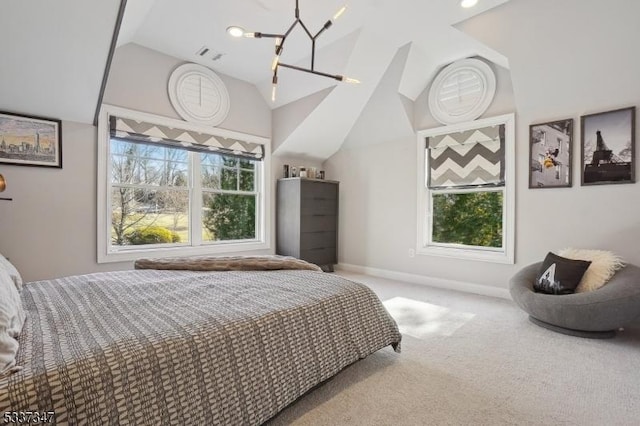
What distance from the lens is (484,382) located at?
1843 millimetres

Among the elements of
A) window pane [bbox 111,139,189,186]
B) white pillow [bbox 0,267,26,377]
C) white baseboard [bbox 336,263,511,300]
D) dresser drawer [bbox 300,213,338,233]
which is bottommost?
white baseboard [bbox 336,263,511,300]

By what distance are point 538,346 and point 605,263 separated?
40.1 inches

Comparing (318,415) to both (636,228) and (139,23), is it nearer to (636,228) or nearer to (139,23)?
(636,228)

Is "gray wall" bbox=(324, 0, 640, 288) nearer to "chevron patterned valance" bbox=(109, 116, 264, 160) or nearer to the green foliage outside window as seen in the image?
"chevron patterned valance" bbox=(109, 116, 264, 160)

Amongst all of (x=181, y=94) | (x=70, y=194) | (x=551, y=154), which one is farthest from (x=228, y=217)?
(x=551, y=154)

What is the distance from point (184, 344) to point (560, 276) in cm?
309

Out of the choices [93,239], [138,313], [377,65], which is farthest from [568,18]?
[93,239]

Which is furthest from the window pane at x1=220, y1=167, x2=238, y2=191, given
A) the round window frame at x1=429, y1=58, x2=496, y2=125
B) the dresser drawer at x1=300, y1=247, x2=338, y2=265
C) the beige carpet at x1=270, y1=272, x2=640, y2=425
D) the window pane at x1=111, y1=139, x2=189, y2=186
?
the beige carpet at x1=270, y1=272, x2=640, y2=425

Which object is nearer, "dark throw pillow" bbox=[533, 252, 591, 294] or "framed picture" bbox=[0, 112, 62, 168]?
"dark throw pillow" bbox=[533, 252, 591, 294]

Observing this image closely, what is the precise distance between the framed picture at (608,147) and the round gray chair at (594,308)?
916mm

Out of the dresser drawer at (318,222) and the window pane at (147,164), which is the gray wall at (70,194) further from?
the dresser drawer at (318,222)

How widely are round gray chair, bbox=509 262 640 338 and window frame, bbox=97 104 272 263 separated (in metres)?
3.59

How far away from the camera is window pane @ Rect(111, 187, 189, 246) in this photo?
→ 3.69 m

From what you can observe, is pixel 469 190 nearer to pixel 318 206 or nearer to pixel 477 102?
pixel 477 102
